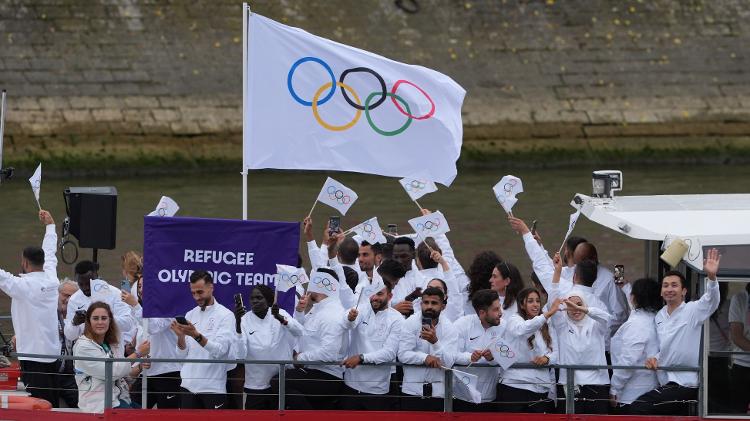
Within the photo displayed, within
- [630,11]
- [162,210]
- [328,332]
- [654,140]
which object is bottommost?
[328,332]

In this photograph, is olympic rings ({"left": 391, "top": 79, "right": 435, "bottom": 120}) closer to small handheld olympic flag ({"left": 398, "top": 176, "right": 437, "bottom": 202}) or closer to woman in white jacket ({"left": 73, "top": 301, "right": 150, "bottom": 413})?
small handheld olympic flag ({"left": 398, "top": 176, "right": 437, "bottom": 202})

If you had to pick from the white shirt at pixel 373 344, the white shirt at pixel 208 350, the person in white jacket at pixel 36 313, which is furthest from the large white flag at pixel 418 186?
the person in white jacket at pixel 36 313

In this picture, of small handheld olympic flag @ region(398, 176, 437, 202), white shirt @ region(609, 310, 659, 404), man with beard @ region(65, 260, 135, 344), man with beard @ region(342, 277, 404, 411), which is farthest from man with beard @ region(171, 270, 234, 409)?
white shirt @ region(609, 310, 659, 404)

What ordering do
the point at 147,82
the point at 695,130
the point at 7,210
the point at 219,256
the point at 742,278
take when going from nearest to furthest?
the point at 742,278
the point at 219,256
the point at 7,210
the point at 147,82
the point at 695,130

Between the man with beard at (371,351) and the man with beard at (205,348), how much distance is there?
0.81 meters

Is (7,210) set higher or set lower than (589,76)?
lower

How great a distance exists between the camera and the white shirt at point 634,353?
35.8 feet

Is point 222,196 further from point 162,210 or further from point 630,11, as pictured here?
point 162,210

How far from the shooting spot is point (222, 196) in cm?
2945

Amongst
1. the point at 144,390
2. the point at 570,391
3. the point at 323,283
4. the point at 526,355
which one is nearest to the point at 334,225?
the point at 323,283

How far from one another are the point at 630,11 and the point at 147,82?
10.4m

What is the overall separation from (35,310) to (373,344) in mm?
2636

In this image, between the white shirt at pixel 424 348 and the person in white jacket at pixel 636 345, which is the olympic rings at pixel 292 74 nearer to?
the white shirt at pixel 424 348

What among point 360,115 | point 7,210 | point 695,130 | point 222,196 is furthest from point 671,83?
point 360,115
